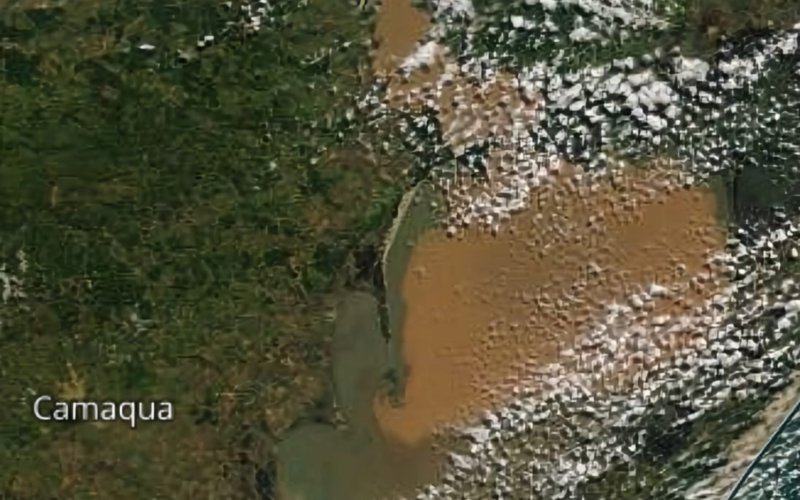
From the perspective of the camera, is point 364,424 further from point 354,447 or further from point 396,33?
point 396,33

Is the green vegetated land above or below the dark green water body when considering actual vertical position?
above

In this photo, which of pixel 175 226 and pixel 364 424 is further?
pixel 364 424

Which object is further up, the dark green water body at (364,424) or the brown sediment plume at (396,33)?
the brown sediment plume at (396,33)

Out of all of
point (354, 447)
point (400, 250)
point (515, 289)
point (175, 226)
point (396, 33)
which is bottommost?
point (354, 447)

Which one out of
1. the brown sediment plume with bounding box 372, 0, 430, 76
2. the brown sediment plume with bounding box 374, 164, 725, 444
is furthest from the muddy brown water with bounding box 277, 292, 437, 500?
the brown sediment plume with bounding box 372, 0, 430, 76

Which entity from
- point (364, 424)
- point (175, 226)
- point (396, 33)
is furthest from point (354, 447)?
point (396, 33)

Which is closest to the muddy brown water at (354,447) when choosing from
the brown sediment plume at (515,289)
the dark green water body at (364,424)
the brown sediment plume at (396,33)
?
the dark green water body at (364,424)

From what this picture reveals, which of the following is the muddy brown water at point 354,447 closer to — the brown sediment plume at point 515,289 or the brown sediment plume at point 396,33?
the brown sediment plume at point 515,289

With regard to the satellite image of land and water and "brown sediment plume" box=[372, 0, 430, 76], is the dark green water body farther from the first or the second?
"brown sediment plume" box=[372, 0, 430, 76]
